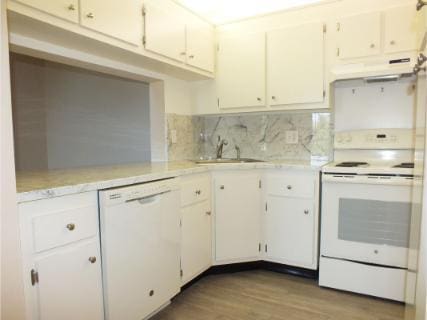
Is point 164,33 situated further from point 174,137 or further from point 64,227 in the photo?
point 64,227

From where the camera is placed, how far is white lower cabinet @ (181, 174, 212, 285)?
2.07m

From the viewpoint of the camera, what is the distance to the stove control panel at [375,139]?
2.34 meters

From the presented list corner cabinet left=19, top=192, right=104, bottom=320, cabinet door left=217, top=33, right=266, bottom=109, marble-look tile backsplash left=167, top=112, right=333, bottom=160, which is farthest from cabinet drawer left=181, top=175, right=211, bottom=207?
cabinet door left=217, top=33, right=266, bottom=109

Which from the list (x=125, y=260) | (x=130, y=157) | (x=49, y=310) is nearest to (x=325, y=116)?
(x=130, y=157)

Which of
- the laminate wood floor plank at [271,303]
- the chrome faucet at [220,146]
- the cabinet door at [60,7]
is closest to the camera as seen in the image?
the cabinet door at [60,7]

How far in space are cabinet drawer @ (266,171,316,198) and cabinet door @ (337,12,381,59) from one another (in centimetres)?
96

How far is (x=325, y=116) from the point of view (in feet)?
8.74

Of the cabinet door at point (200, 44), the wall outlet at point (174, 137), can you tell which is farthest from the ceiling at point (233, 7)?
the wall outlet at point (174, 137)

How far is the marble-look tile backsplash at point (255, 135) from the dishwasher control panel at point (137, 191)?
89 centimetres

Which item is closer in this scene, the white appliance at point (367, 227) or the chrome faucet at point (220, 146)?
the white appliance at point (367, 227)

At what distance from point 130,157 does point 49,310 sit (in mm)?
1802

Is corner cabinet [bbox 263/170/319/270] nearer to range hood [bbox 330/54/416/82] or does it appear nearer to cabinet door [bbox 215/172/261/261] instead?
cabinet door [bbox 215/172/261/261]

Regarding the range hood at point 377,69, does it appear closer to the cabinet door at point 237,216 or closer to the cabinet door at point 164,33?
the cabinet door at point 237,216

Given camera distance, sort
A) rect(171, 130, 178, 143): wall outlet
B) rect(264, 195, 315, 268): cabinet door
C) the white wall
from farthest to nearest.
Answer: rect(171, 130, 178, 143): wall outlet < rect(264, 195, 315, 268): cabinet door < the white wall
